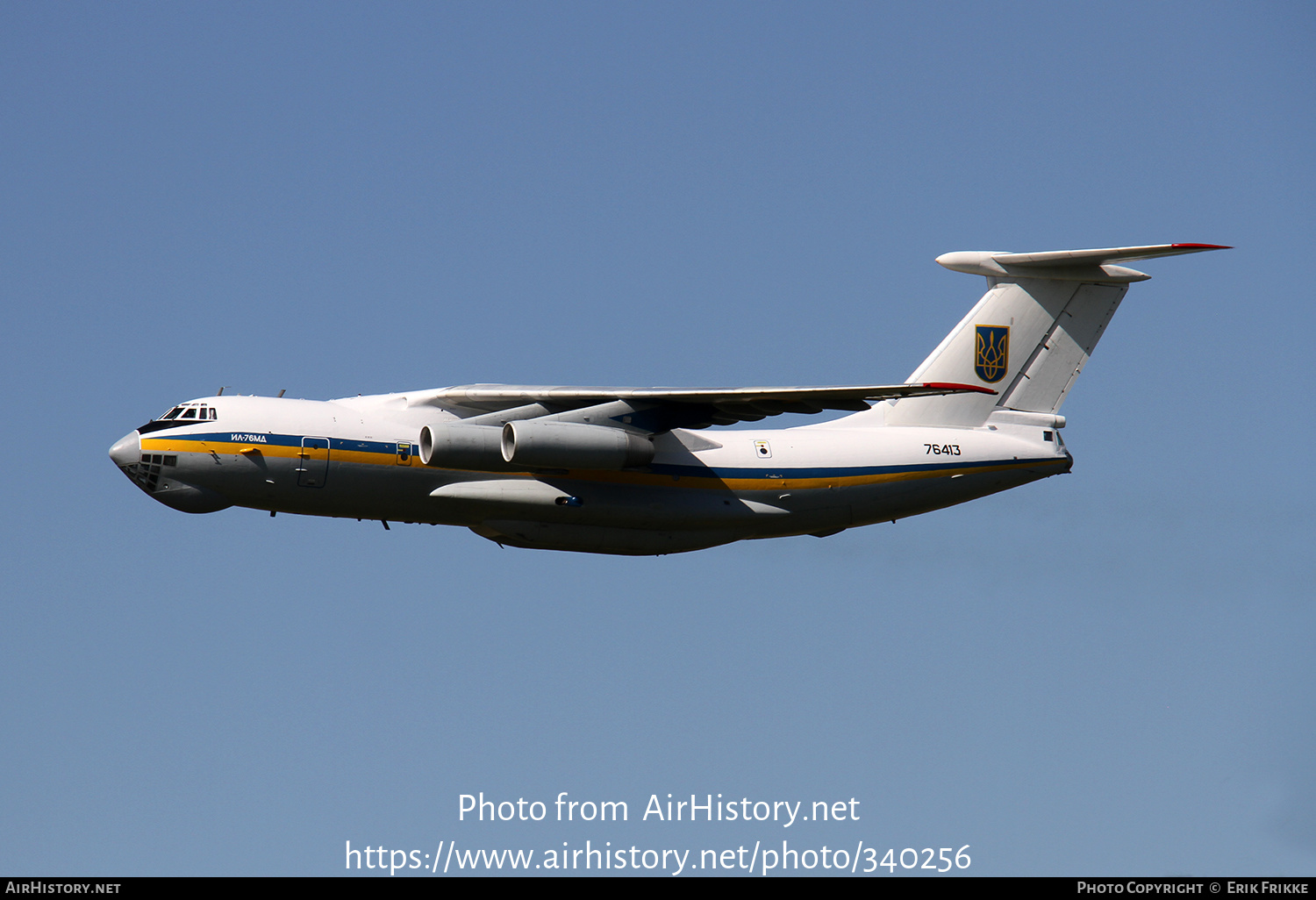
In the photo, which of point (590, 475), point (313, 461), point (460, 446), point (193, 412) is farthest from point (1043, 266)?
point (193, 412)

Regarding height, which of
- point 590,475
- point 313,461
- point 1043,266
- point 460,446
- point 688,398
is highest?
point 1043,266

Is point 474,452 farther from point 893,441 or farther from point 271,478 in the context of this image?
point 893,441

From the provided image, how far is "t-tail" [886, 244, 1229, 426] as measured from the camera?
54.9ft

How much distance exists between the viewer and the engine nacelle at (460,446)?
14.2m

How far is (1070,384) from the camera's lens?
16.8 m

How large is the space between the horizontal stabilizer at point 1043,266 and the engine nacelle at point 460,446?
17.2 ft

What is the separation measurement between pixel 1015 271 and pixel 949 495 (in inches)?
92.6

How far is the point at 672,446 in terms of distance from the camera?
15.4m

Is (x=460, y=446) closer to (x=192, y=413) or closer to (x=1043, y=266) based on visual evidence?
(x=192, y=413)

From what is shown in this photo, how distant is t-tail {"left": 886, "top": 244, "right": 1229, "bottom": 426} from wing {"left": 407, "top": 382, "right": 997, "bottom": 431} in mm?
1775

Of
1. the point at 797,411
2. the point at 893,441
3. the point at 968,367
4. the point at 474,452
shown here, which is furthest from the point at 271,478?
the point at 968,367

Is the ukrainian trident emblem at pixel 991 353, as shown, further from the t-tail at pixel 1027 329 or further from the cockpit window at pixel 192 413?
the cockpit window at pixel 192 413

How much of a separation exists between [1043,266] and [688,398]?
4218 millimetres
